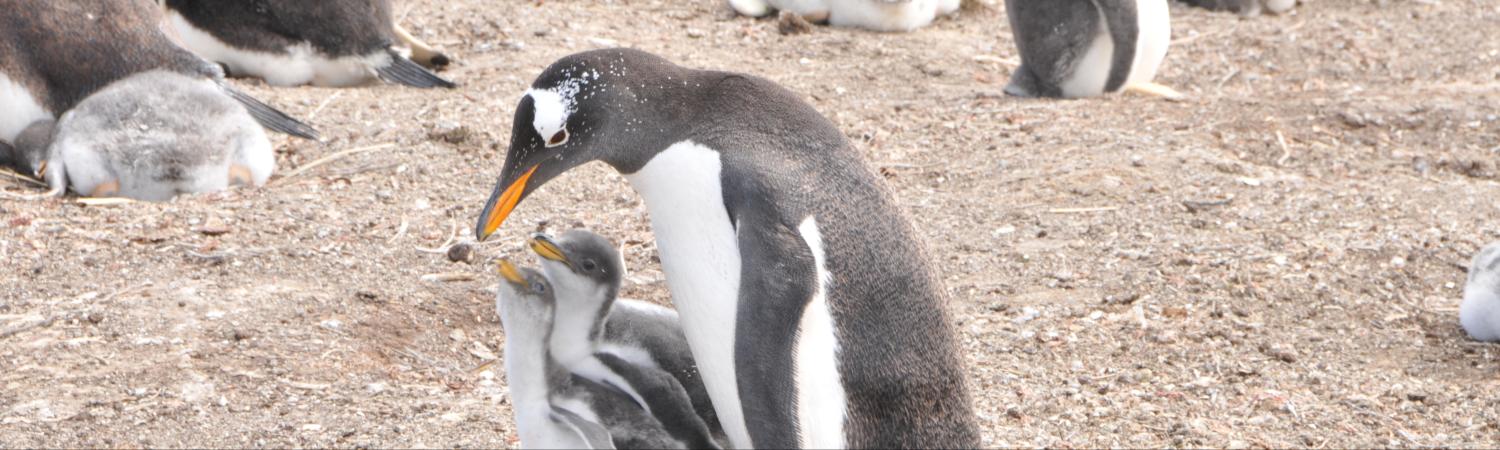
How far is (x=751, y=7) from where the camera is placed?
26.0ft

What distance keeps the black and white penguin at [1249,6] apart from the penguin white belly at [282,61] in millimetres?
4617

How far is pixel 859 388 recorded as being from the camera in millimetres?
2707

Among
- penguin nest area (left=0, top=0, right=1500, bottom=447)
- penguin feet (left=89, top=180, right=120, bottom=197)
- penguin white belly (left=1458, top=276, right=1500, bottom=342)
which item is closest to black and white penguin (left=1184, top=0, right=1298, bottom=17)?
penguin nest area (left=0, top=0, right=1500, bottom=447)

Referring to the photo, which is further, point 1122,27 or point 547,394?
point 1122,27

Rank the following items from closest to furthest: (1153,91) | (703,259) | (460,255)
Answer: (703,259), (460,255), (1153,91)

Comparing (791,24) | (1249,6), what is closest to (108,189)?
(791,24)

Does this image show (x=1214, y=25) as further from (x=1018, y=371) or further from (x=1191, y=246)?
(x=1018, y=371)

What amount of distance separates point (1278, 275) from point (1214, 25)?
13.8 feet

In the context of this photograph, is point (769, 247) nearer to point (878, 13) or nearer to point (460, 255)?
point (460, 255)

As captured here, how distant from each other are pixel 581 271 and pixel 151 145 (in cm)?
249

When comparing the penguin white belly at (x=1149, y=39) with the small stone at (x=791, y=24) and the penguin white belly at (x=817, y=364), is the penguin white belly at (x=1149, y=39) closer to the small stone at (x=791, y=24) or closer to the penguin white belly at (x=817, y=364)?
the small stone at (x=791, y=24)

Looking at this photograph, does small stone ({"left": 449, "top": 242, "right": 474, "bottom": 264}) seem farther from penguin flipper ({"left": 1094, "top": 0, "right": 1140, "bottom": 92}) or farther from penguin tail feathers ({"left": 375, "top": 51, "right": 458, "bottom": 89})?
penguin flipper ({"left": 1094, "top": 0, "right": 1140, "bottom": 92})

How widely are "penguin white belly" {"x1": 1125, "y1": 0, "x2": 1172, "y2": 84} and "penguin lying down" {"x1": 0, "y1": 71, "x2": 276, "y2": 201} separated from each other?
3558 millimetres

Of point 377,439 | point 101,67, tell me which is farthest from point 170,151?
point 377,439
